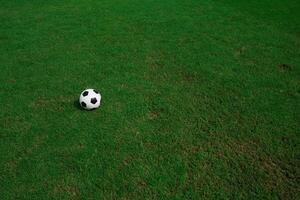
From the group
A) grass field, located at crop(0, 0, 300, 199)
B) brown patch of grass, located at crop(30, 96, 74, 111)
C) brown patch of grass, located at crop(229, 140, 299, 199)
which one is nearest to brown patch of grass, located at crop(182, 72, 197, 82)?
grass field, located at crop(0, 0, 300, 199)

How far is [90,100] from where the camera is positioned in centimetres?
484

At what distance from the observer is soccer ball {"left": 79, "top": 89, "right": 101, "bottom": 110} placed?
15.9 ft

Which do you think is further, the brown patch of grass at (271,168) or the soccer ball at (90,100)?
the soccer ball at (90,100)

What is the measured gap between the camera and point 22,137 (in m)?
4.54

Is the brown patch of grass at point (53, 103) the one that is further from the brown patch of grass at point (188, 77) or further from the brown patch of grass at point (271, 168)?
the brown patch of grass at point (271, 168)

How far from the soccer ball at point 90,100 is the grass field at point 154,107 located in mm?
129

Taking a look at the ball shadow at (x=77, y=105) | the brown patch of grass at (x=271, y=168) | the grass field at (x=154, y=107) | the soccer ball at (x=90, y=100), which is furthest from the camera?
the ball shadow at (x=77, y=105)

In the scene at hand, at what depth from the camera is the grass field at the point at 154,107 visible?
3811 millimetres

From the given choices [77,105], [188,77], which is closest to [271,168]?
[188,77]

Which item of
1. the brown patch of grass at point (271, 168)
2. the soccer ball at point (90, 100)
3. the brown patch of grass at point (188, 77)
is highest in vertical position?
the brown patch of grass at point (188, 77)

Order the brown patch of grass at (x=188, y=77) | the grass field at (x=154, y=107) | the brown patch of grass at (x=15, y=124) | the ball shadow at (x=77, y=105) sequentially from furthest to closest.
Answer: the brown patch of grass at (x=188, y=77) < the ball shadow at (x=77, y=105) < the brown patch of grass at (x=15, y=124) < the grass field at (x=154, y=107)

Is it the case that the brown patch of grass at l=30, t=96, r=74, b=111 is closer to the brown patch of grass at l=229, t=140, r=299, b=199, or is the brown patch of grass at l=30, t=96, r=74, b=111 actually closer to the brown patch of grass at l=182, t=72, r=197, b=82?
the brown patch of grass at l=182, t=72, r=197, b=82

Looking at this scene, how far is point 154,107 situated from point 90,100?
1.07 m

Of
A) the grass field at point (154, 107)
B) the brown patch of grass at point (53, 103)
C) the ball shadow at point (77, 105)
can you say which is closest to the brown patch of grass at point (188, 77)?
the grass field at point (154, 107)
